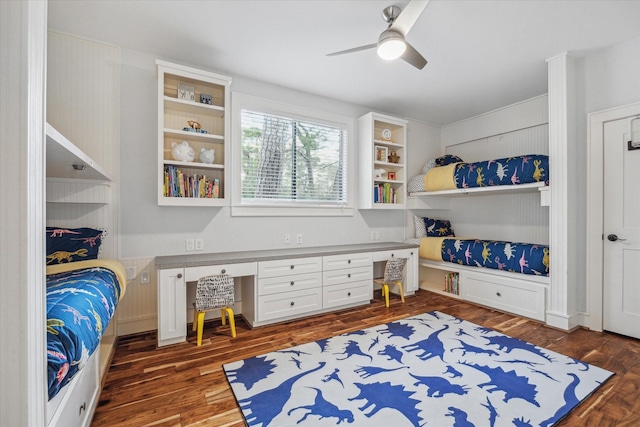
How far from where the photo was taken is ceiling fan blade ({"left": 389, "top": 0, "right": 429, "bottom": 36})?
180 cm

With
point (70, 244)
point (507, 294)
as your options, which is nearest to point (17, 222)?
point (70, 244)

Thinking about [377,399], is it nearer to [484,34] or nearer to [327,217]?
[327,217]

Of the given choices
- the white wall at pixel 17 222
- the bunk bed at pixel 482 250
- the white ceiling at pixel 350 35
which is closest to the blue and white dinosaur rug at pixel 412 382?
the bunk bed at pixel 482 250

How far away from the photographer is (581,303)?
2941 mm

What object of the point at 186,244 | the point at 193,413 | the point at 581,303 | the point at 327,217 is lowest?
the point at 193,413

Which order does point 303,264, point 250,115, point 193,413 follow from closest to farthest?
point 193,413, point 303,264, point 250,115

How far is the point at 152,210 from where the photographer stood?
9.22 feet

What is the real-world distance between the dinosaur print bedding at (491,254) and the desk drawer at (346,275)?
1204 mm

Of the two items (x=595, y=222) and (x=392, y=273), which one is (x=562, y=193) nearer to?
(x=595, y=222)

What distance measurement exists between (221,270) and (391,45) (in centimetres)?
236

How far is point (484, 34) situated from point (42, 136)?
3075 mm

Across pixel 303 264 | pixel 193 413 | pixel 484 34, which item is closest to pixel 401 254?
pixel 303 264

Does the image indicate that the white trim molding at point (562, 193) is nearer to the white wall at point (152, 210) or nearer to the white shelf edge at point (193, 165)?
the white wall at point (152, 210)

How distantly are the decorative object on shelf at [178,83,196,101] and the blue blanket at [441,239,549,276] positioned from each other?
11.9 feet
